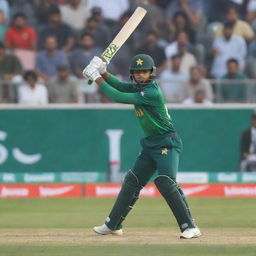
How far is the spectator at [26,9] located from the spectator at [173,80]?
7.64ft

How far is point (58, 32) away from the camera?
1532 cm

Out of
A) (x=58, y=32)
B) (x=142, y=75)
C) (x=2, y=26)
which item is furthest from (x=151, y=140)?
(x=2, y=26)

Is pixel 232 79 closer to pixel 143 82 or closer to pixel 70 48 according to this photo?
pixel 70 48

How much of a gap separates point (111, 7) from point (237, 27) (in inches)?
80.1

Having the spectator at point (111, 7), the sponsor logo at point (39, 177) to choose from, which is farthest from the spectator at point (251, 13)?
the sponsor logo at point (39, 177)

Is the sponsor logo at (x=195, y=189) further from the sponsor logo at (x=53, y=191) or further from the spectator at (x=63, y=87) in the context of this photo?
the spectator at (x=63, y=87)

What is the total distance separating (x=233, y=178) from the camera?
46.5 feet

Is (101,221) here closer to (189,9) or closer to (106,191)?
(106,191)

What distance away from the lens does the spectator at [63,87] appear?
1434cm

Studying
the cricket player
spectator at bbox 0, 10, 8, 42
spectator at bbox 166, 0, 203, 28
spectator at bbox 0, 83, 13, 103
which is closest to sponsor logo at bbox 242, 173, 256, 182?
spectator at bbox 166, 0, 203, 28

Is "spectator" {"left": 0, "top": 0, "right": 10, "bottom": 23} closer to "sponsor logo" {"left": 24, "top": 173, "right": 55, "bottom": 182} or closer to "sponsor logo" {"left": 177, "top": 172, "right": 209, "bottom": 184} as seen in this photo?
"sponsor logo" {"left": 24, "top": 173, "right": 55, "bottom": 182}

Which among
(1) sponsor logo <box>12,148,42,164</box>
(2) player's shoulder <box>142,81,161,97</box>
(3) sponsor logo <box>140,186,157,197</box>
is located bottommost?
(3) sponsor logo <box>140,186,157,197</box>

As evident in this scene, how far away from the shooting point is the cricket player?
7.95 metres

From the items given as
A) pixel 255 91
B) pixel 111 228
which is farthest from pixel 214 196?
pixel 111 228
